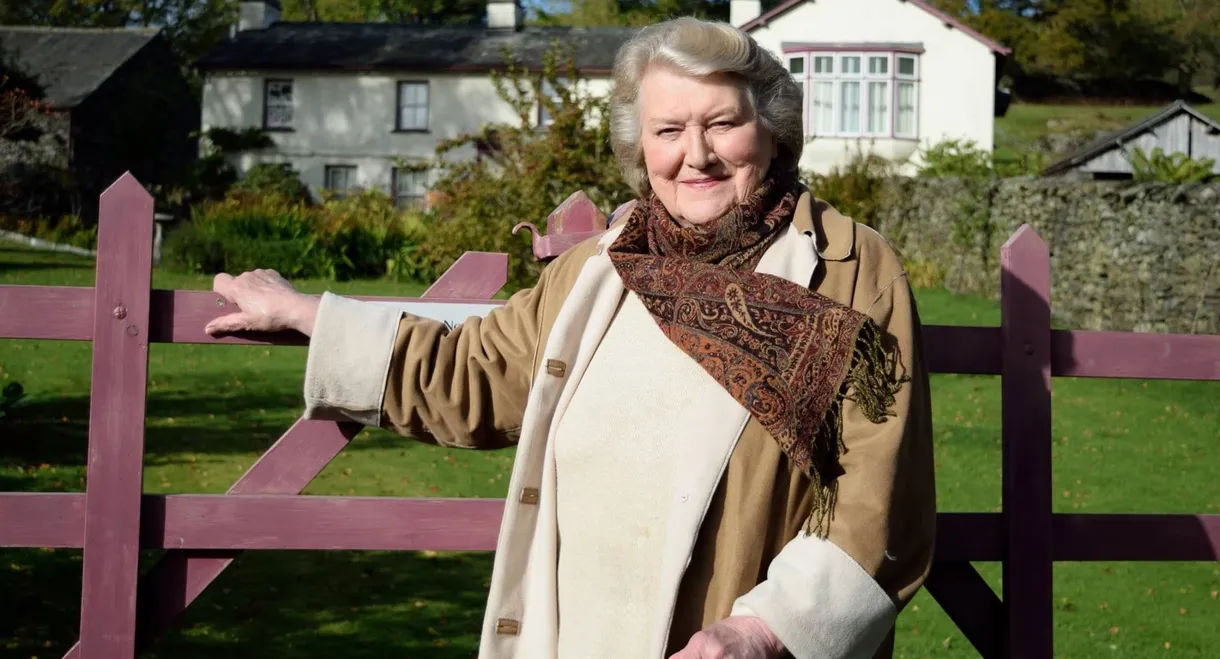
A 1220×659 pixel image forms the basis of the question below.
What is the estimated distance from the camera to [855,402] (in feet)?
8.16

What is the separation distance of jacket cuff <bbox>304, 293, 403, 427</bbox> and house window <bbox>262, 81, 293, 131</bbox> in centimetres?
3502

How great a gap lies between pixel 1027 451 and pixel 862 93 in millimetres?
29543

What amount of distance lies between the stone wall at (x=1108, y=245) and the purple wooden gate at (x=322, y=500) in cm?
1325

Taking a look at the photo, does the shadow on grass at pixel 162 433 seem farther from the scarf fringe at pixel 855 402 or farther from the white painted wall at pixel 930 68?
the white painted wall at pixel 930 68

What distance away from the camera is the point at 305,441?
10.4 feet

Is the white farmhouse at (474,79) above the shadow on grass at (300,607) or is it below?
above

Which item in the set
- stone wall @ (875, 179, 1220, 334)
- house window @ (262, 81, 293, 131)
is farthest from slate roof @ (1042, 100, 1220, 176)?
house window @ (262, 81, 293, 131)

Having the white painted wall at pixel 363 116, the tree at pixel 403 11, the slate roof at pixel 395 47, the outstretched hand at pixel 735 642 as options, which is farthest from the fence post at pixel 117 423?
the tree at pixel 403 11

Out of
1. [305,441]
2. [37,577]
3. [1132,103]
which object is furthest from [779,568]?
[1132,103]

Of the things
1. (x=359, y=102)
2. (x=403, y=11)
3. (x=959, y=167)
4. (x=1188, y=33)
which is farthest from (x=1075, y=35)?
(x=959, y=167)

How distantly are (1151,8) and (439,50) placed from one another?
32.2 metres

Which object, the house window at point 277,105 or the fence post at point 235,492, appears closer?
the fence post at point 235,492

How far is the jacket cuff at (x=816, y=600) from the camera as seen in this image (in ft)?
7.99

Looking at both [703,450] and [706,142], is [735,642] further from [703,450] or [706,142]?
[706,142]
